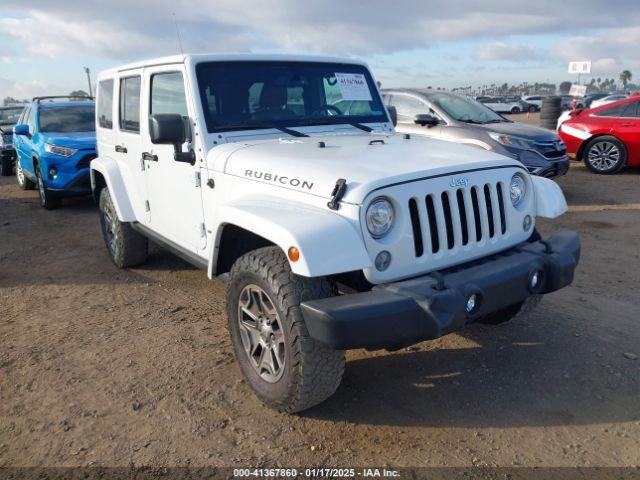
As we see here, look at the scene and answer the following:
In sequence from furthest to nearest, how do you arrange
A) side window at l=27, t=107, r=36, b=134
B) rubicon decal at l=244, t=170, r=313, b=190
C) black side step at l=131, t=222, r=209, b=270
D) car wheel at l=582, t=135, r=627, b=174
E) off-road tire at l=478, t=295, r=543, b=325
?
car wheel at l=582, t=135, r=627, b=174, side window at l=27, t=107, r=36, b=134, black side step at l=131, t=222, r=209, b=270, off-road tire at l=478, t=295, r=543, b=325, rubicon decal at l=244, t=170, r=313, b=190

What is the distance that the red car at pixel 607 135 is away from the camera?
1034cm

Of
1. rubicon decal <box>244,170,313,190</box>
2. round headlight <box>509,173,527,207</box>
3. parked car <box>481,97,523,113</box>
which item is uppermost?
rubicon decal <box>244,170,313,190</box>

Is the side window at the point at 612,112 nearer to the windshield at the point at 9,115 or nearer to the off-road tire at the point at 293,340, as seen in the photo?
the off-road tire at the point at 293,340

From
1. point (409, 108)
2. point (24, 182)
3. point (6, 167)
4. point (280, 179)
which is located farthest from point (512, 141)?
point (6, 167)

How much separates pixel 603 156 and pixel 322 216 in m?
9.89

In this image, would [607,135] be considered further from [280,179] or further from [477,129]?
[280,179]

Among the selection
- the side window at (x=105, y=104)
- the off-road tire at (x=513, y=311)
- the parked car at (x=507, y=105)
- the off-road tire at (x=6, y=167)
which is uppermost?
the side window at (x=105, y=104)

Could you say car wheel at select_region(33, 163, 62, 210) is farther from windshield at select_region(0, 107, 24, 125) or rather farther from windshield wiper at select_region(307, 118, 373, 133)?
windshield at select_region(0, 107, 24, 125)

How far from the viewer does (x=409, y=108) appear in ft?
29.3

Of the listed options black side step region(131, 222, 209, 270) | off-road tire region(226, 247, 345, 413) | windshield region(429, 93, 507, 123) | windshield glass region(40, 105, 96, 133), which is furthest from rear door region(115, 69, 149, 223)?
windshield region(429, 93, 507, 123)

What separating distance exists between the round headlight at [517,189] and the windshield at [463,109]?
5.53 meters

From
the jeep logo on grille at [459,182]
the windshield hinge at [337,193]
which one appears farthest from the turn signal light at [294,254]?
the jeep logo on grille at [459,182]

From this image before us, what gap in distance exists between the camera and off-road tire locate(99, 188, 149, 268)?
5371mm

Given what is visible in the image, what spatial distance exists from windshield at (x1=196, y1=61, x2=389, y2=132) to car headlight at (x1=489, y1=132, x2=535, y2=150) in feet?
13.8
